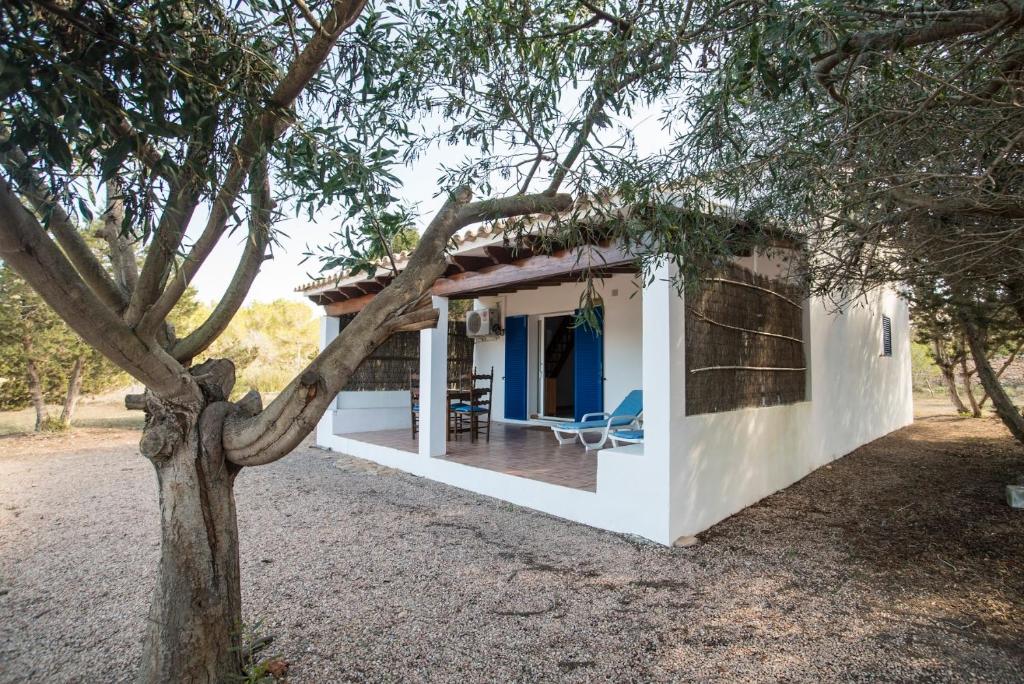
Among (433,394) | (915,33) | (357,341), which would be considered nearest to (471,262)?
(433,394)

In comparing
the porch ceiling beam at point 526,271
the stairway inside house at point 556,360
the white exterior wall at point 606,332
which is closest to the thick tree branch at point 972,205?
the porch ceiling beam at point 526,271

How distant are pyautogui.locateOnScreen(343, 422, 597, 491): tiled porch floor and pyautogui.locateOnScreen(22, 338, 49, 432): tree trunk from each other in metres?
7.03

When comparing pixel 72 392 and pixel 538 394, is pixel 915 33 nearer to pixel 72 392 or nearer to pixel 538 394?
pixel 538 394

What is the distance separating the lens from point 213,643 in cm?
253

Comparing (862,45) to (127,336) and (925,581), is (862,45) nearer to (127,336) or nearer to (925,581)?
(127,336)

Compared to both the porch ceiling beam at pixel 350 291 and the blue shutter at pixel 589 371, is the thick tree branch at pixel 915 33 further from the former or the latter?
the porch ceiling beam at pixel 350 291

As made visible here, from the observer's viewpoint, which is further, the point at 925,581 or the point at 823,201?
the point at 823,201

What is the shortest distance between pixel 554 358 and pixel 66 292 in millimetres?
9923

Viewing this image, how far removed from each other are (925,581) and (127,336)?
5.40m

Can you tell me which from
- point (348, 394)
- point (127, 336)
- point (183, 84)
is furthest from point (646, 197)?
point (348, 394)

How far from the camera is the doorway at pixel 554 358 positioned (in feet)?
36.8

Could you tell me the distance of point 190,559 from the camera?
2.50 metres

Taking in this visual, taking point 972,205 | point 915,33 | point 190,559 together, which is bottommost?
point 190,559

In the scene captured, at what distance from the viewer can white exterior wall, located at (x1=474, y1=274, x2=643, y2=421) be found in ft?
30.4
